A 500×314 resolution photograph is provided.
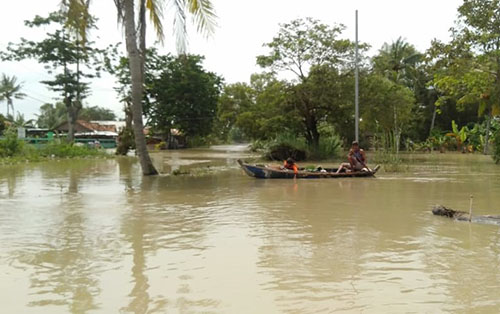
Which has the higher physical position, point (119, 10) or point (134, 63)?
point (119, 10)

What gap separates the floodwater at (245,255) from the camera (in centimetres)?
430

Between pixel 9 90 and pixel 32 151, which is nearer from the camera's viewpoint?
pixel 32 151

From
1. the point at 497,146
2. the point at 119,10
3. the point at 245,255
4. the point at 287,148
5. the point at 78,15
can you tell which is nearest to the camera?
the point at 245,255

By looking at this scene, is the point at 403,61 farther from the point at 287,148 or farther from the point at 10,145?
the point at 10,145

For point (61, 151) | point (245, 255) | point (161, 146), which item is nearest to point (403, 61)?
point (161, 146)

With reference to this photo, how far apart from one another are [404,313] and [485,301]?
2.80 ft

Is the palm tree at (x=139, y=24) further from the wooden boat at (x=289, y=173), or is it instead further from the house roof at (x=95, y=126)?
the house roof at (x=95, y=126)

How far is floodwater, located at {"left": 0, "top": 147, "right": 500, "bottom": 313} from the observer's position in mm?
4297

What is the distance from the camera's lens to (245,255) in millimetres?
5938

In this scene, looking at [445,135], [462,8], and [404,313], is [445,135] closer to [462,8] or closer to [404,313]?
[462,8]

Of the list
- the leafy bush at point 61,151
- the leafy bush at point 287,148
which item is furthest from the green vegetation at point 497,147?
the leafy bush at point 61,151

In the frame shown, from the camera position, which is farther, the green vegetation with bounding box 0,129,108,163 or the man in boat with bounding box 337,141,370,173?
the green vegetation with bounding box 0,129,108,163

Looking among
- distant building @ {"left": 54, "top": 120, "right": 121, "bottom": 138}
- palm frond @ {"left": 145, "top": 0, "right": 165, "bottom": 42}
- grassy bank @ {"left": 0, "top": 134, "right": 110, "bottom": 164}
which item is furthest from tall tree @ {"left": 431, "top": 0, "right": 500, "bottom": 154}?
distant building @ {"left": 54, "top": 120, "right": 121, "bottom": 138}

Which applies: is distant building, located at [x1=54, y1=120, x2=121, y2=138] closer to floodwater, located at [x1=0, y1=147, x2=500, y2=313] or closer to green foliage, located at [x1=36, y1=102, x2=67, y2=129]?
green foliage, located at [x1=36, y1=102, x2=67, y2=129]
